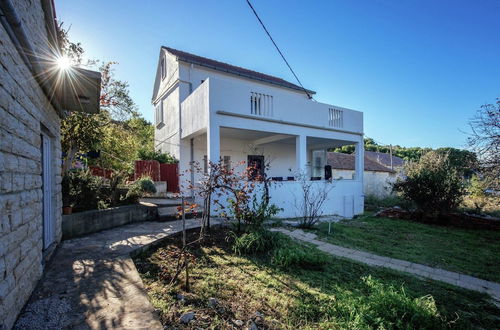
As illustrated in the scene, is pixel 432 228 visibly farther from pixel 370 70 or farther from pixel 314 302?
pixel 314 302

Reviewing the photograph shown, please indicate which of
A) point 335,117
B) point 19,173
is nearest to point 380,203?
point 335,117

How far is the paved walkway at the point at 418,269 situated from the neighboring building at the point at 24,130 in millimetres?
5087

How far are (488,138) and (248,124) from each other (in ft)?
22.4

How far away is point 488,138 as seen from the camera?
239 inches

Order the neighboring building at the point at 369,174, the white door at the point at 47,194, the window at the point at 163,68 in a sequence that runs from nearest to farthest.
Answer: the white door at the point at 47,194 < the window at the point at 163,68 < the neighboring building at the point at 369,174

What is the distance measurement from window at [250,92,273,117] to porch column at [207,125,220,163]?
1.70 meters

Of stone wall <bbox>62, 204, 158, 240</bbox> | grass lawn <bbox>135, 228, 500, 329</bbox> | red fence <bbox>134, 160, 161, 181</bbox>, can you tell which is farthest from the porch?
grass lawn <bbox>135, 228, 500, 329</bbox>

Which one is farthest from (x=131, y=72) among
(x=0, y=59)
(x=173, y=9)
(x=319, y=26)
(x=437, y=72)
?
(x=437, y=72)

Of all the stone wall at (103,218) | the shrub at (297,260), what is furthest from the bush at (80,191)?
the shrub at (297,260)

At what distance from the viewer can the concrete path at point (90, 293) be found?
2.07 m

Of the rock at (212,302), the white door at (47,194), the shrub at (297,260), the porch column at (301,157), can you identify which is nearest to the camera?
the rock at (212,302)

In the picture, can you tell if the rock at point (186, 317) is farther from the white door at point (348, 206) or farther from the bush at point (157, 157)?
the white door at point (348, 206)

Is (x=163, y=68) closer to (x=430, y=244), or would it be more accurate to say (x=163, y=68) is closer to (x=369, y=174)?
(x=430, y=244)

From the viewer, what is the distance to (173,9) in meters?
6.04
